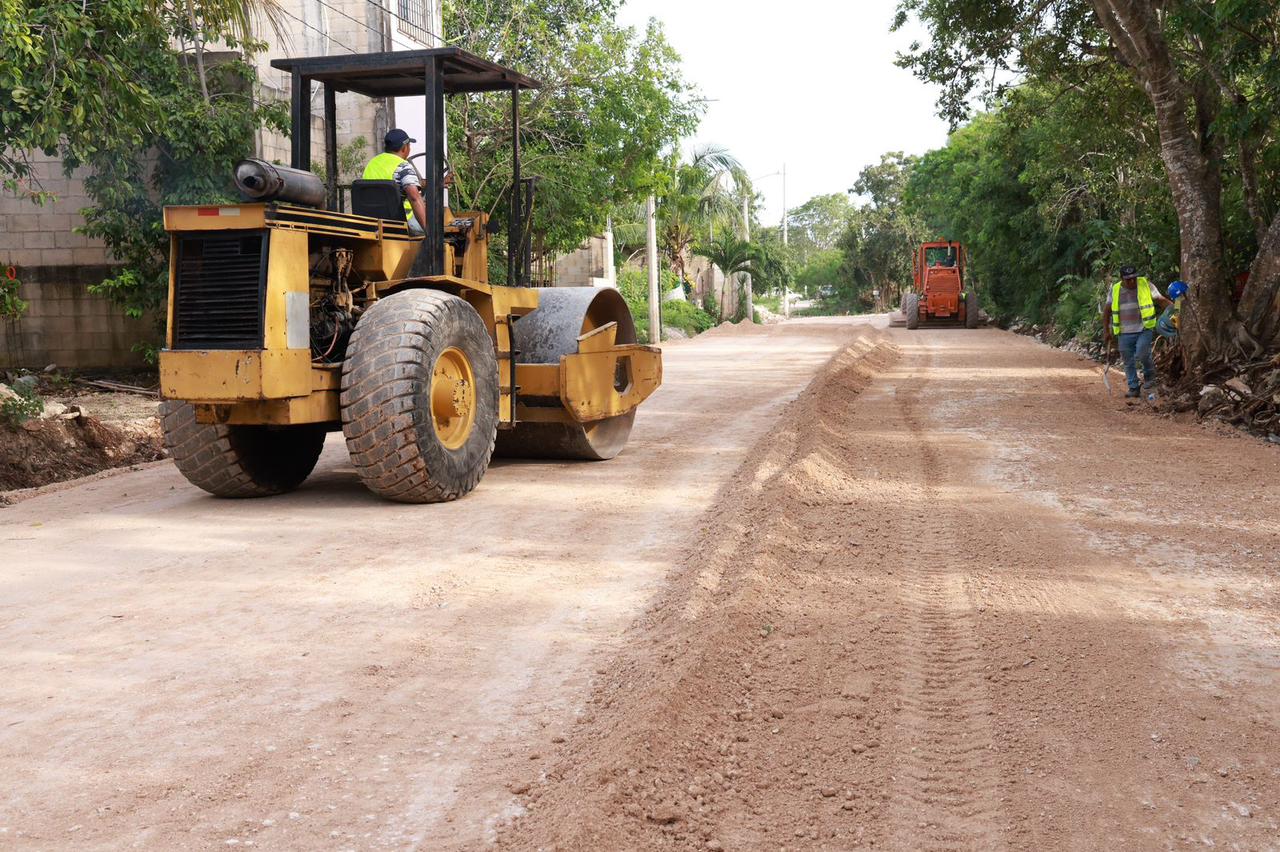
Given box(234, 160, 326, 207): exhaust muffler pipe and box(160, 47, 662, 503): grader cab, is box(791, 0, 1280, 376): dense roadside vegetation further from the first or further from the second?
box(234, 160, 326, 207): exhaust muffler pipe

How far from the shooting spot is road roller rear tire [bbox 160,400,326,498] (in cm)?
830

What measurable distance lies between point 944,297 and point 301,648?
36239 mm

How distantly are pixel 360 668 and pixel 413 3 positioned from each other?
2060 centimetres

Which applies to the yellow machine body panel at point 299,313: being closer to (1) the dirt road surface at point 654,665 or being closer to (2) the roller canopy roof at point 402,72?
(1) the dirt road surface at point 654,665

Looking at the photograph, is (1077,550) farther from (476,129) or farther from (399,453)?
(476,129)

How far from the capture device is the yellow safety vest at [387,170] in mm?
8617

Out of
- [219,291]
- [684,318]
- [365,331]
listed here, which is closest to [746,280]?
[684,318]

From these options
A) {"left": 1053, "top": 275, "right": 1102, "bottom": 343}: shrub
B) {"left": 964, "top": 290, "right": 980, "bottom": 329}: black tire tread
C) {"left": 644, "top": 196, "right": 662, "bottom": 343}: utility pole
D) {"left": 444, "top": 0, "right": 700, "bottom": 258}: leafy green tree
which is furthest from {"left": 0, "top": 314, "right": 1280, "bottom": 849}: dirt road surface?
{"left": 964, "top": 290, "right": 980, "bottom": 329}: black tire tread

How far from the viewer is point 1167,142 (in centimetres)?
1516

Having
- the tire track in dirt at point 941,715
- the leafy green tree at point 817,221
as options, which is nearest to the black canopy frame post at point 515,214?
the tire track in dirt at point 941,715

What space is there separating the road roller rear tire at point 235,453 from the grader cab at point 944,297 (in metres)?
32.7

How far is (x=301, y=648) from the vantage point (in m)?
5.21

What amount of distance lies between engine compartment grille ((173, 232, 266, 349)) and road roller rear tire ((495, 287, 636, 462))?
9.44ft

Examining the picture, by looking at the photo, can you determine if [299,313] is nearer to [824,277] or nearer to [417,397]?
[417,397]
